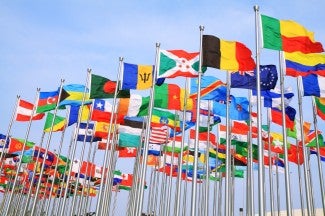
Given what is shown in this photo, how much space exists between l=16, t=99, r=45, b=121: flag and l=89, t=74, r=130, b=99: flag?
776 cm

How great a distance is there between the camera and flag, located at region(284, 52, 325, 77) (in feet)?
46.9

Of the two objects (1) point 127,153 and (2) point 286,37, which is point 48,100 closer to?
(1) point 127,153

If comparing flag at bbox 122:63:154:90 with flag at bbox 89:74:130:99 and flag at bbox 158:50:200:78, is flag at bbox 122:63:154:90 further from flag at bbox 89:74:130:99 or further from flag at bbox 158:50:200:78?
flag at bbox 158:50:200:78

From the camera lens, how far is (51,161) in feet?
117

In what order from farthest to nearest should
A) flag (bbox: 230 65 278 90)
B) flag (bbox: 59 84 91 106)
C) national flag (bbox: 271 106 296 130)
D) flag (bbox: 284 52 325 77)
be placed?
flag (bbox: 59 84 91 106)
national flag (bbox: 271 106 296 130)
flag (bbox: 230 65 278 90)
flag (bbox: 284 52 325 77)

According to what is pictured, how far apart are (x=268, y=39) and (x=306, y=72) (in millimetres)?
2767

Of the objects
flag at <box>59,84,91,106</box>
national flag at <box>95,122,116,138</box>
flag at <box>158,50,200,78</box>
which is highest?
flag at <box>59,84,91,106</box>

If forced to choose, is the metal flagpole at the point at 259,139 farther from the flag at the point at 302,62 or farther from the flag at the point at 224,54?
the flag at the point at 302,62

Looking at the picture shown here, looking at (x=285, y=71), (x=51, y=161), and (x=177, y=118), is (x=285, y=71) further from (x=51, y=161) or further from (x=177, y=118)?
(x=51, y=161)

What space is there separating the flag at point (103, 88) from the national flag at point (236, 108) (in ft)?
20.1

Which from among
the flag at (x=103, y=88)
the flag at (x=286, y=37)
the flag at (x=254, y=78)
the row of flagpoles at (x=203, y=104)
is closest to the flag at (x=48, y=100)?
the row of flagpoles at (x=203, y=104)

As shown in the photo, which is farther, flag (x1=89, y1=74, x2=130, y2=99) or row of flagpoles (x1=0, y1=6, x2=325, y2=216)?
flag (x1=89, y1=74, x2=130, y2=99)

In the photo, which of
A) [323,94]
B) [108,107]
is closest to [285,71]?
[323,94]

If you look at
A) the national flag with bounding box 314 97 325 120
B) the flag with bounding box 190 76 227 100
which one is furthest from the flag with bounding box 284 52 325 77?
the national flag with bounding box 314 97 325 120
